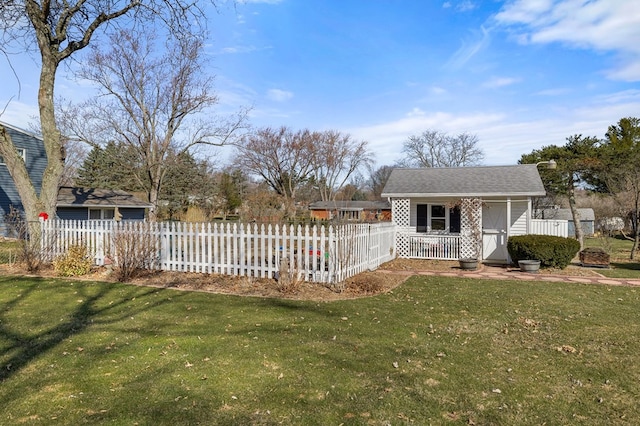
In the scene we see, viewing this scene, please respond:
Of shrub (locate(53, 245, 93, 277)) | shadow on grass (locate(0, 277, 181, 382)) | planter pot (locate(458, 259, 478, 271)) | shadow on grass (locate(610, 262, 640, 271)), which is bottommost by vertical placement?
shadow on grass (locate(610, 262, 640, 271))

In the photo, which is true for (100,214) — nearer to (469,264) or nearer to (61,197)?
(61,197)

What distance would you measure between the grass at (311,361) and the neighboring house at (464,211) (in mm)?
7452

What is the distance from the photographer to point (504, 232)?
1477 cm

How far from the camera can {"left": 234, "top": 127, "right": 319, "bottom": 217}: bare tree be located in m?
44.5

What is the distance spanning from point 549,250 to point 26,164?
2574 centimetres

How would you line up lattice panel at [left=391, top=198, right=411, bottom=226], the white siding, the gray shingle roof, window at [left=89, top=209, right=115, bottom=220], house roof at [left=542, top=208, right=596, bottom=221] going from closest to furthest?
the white siding, lattice panel at [left=391, top=198, right=411, bottom=226], window at [left=89, top=209, right=115, bottom=220], house roof at [left=542, top=208, right=596, bottom=221], the gray shingle roof

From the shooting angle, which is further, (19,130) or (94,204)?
(94,204)

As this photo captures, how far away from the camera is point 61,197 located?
2345 centimetres

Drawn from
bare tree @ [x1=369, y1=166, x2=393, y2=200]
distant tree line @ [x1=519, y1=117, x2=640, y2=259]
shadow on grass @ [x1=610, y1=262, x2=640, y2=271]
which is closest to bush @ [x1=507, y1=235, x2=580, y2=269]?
shadow on grass @ [x1=610, y1=262, x2=640, y2=271]

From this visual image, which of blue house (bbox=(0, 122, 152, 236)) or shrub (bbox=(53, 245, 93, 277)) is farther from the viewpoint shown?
blue house (bbox=(0, 122, 152, 236))

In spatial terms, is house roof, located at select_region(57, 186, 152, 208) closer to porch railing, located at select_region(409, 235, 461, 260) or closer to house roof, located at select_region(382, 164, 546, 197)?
house roof, located at select_region(382, 164, 546, 197)

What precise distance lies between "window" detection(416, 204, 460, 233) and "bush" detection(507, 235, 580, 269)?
145 inches

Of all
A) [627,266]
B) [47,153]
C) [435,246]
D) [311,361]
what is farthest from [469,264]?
[47,153]

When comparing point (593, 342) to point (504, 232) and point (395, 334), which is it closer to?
point (395, 334)
